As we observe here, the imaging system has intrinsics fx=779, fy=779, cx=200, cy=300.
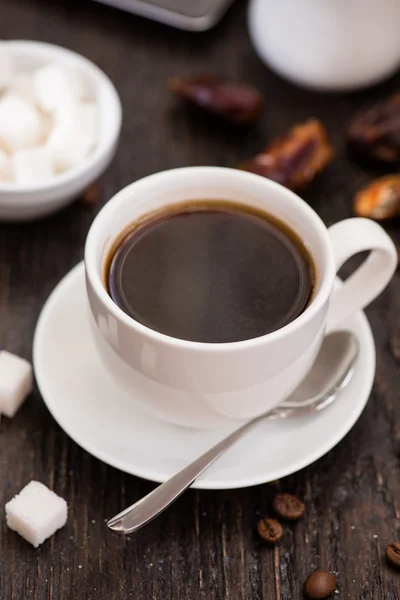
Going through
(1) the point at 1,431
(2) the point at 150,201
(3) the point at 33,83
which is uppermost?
(2) the point at 150,201

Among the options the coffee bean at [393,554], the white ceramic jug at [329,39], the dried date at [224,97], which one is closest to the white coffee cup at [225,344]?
the coffee bean at [393,554]

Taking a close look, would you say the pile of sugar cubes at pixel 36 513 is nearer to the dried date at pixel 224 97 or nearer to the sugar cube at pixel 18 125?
the sugar cube at pixel 18 125

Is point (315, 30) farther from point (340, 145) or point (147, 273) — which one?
point (147, 273)

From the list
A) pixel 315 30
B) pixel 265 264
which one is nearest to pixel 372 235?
pixel 265 264

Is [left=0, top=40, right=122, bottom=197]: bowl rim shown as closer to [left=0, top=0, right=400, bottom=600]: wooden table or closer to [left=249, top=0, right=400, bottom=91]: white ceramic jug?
[left=0, top=0, right=400, bottom=600]: wooden table

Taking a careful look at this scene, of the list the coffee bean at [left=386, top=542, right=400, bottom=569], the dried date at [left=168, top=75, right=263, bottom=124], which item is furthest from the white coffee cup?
the dried date at [left=168, top=75, right=263, bottom=124]

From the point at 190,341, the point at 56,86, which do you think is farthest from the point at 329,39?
the point at 190,341
